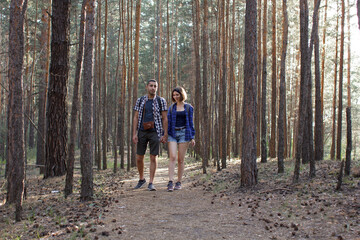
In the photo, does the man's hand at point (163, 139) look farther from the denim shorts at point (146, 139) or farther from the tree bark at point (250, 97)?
the tree bark at point (250, 97)

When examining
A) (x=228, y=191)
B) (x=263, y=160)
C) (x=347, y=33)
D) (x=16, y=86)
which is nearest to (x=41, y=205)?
(x=16, y=86)

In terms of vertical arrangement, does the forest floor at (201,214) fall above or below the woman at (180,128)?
below

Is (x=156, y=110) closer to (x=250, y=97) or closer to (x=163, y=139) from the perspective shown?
(x=163, y=139)

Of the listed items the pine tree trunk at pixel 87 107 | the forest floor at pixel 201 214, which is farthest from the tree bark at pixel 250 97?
the pine tree trunk at pixel 87 107

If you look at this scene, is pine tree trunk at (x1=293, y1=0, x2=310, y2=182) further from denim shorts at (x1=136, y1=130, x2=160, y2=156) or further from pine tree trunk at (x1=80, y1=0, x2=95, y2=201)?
pine tree trunk at (x1=80, y1=0, x2=95, y2=201)

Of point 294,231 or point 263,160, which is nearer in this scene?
point 294,231

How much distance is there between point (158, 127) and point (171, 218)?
105 inches

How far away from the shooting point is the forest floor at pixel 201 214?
401cm

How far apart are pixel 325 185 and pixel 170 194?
10.5 feet

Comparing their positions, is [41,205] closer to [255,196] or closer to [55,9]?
[255,196]

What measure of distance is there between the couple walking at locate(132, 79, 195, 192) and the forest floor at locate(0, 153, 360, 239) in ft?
2.58


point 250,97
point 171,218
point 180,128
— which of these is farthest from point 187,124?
point 171,218

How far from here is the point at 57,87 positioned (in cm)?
934

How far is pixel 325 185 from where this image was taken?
20.9 feet
